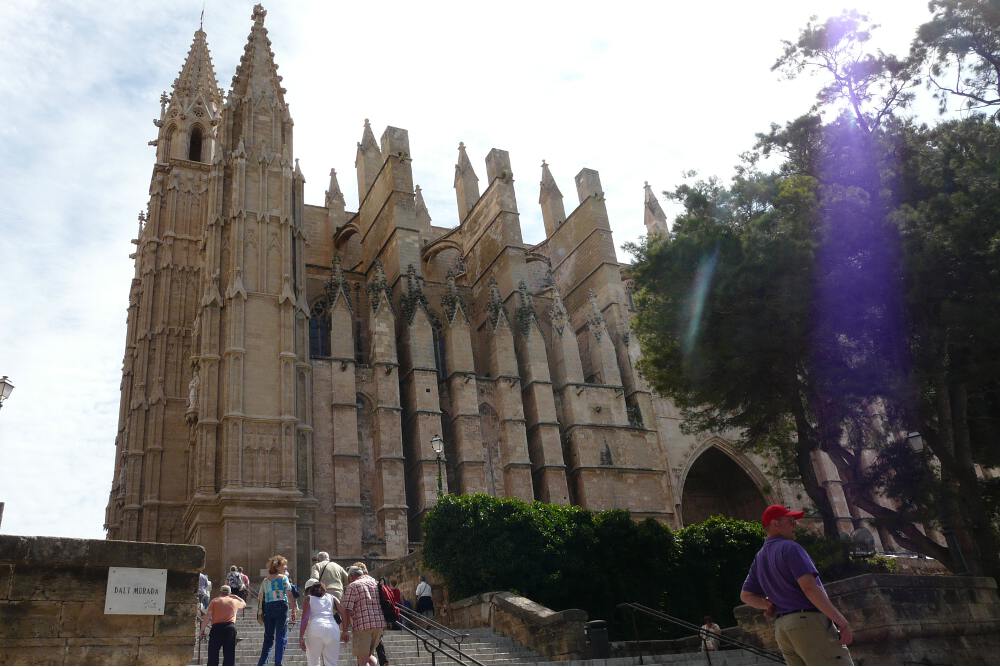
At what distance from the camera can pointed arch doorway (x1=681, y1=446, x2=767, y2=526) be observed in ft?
98.2

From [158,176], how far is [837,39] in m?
24.0

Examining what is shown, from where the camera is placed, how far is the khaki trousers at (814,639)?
433 cm

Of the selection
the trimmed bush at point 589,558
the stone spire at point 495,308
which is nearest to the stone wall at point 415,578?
the trimmed bush at point 589,558

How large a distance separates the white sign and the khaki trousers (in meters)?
4.53

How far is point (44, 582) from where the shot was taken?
19.7ft

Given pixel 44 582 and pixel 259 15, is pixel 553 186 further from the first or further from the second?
pixel 44 582

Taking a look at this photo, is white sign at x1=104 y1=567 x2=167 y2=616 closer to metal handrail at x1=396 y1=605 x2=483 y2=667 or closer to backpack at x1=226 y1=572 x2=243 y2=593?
metal handrail at x1=396 y1=605 x2=483 y2=667

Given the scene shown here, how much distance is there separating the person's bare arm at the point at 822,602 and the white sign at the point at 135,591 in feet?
15.3

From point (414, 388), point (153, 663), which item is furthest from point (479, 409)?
point (153, 663)

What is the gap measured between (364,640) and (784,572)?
3.96 meters

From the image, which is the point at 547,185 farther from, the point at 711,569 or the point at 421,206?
the point at 711,569

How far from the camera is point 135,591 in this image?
6234mm

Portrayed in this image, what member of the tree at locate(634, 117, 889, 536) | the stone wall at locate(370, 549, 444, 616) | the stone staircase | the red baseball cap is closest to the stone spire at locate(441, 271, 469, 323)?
the stone wall at locate(370, 549, 444, 616)

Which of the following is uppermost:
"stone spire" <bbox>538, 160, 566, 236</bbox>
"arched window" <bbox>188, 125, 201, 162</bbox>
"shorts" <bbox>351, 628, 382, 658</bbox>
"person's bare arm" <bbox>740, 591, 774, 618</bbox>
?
"arched window" <bbox>188, 125, 201, 162</bbox>
